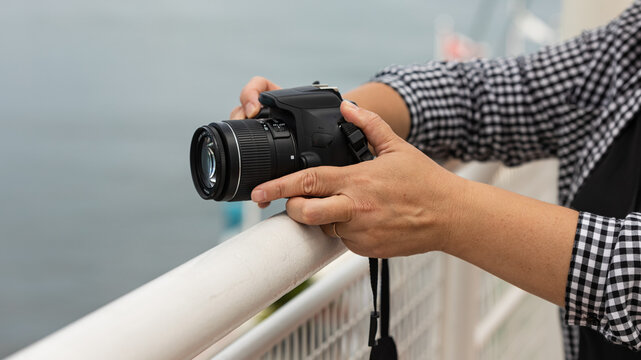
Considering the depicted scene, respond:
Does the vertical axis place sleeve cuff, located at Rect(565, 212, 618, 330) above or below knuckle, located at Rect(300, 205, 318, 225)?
below

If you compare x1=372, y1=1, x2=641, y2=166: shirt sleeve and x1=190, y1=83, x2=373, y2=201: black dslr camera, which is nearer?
x1=190, y1=83, x2=373, y2=201: black dslr camera

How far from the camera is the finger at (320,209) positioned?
572mm

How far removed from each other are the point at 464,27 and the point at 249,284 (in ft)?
51.9

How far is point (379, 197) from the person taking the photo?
60cm

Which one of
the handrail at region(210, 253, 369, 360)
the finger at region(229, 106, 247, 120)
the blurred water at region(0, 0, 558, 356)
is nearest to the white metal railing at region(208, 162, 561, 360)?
the handrail at region(210, 253, 369, 360)

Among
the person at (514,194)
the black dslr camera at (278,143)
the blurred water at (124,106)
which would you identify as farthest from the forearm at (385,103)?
the blurred water at (124,106)

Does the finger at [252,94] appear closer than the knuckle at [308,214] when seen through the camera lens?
No

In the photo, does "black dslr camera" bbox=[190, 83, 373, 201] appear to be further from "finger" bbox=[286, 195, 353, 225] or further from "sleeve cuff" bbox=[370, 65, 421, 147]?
Result: "sleeve cuff" bbox=[370, 65, 421, 147]

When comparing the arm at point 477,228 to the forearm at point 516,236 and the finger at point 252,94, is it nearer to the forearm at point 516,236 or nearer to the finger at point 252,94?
the forearm at point 516,236

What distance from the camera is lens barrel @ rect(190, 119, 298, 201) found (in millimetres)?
594

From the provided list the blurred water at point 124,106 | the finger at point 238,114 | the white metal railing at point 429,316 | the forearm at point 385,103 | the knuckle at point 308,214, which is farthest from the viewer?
the blurred water at point 124,106

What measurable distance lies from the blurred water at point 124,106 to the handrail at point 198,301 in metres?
6.73

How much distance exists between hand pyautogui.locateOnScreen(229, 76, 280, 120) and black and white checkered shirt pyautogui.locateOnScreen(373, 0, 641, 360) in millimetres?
230

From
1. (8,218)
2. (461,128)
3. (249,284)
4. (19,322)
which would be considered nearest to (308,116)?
(249,284)
